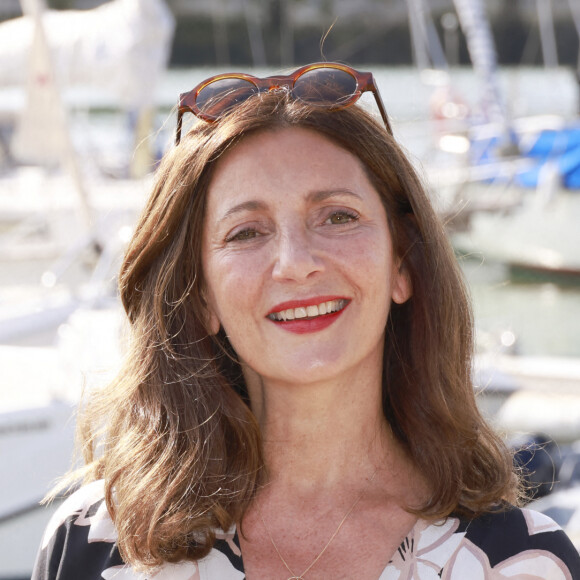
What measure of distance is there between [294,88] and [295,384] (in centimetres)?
59

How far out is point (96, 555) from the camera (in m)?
1.71

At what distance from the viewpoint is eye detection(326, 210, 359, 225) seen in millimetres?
1743

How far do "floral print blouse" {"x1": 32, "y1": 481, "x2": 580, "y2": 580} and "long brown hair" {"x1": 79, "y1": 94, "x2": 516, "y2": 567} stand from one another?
0.03m

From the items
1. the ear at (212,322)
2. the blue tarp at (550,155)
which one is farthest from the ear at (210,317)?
the blue tarp at (550,155)

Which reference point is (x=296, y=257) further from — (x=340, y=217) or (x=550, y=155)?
(x=550, y=155)

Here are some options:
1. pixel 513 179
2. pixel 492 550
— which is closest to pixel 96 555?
pixel 492 550

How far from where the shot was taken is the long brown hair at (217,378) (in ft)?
5.66

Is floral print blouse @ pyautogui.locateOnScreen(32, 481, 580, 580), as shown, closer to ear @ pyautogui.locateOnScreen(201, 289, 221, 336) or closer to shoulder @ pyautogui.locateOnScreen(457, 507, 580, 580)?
shoulder @ pyautogui.locateOnScreen(457, 507, 580, 580)

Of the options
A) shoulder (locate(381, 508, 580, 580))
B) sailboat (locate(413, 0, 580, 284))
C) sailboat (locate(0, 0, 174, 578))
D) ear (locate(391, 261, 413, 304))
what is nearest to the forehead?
ear (locate(391, 261, 413, 304))

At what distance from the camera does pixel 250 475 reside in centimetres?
179

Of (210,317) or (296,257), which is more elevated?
(296,257)

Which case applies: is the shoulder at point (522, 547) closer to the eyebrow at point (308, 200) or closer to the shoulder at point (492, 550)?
the shoulder at point (492, 550)

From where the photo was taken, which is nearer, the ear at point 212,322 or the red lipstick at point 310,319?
the red lipstick at point 310,319

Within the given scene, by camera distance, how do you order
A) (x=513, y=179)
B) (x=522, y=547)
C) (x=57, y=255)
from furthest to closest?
(x=513, y=179) → (x=57, y=255) → (x=522, y=547)
